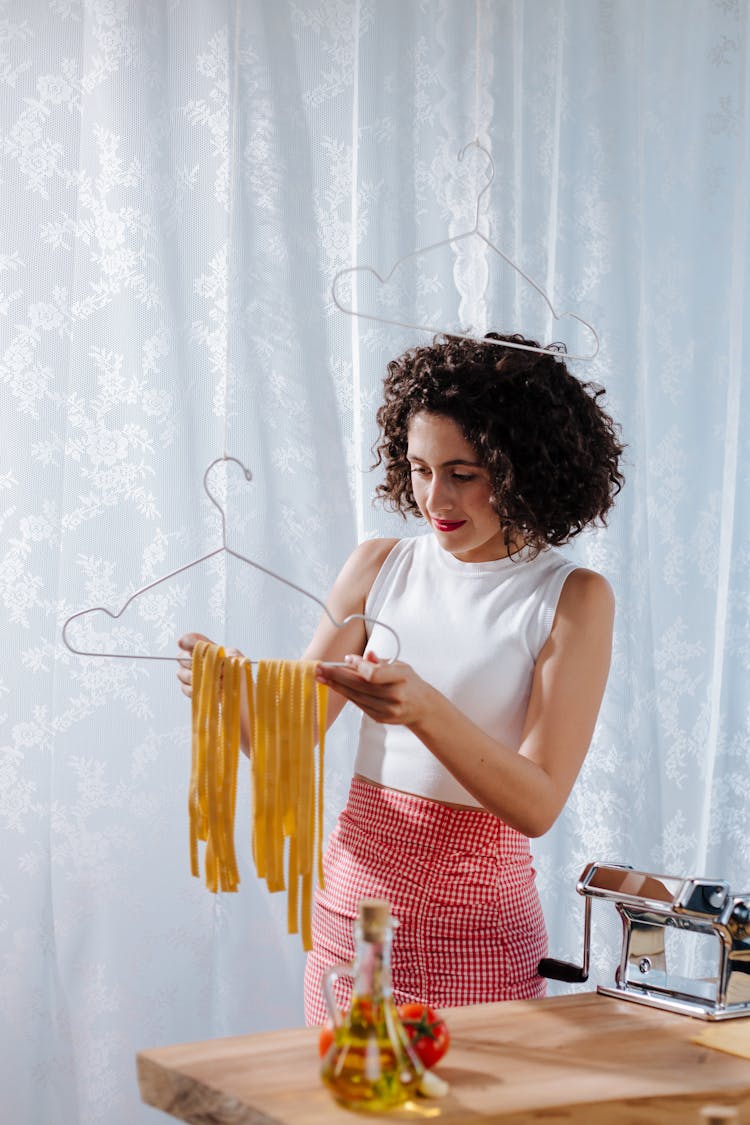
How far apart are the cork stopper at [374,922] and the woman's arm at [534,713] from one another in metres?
0.36

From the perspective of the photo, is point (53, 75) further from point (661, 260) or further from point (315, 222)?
point (661, 260)

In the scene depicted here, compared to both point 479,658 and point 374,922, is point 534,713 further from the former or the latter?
point 374,922

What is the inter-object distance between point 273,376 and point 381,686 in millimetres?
1249

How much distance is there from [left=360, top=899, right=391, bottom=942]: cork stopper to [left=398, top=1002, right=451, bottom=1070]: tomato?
0.14m

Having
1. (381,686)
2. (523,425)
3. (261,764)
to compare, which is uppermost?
(523,425)

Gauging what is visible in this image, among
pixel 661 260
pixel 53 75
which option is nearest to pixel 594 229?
pixel 661 260

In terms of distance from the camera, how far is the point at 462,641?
203cm

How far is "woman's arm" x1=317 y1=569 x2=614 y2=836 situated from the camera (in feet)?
5.30

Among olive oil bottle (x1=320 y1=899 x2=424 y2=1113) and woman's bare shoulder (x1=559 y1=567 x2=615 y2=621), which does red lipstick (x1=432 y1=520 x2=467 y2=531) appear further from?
olive oil bottle (x1=320 y1=899 x2=424 y2=1113)

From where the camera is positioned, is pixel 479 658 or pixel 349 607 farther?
pixel 349 607

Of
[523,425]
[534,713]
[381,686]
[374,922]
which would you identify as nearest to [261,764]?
[381,686]

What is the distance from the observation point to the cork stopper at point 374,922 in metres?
1.28

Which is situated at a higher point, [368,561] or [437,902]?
[368,561]

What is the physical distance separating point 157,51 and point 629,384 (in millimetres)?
1277
